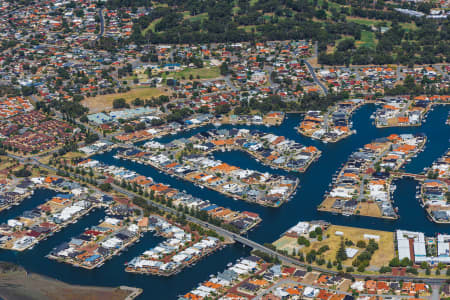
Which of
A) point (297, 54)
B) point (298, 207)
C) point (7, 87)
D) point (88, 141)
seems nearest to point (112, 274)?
point (298, 207)

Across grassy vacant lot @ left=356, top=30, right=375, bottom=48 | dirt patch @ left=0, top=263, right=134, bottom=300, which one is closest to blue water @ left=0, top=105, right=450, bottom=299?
dirt patch @ left=0, top=263, right=134, bottom=300

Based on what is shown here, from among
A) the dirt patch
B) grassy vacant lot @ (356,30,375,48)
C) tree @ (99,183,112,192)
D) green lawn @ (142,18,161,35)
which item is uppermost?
green lawn @ (142,18,161,35)

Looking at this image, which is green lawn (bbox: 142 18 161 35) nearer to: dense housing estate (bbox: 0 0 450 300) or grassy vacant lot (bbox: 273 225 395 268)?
dense housing estate (bbox: 0 0 450 300)

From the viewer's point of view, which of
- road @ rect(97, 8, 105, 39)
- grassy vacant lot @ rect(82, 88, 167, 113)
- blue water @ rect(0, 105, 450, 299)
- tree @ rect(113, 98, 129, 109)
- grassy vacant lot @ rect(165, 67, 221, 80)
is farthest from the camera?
road @ rect(97, 8, 105, 39)

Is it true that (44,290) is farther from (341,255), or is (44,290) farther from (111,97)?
(111,97)

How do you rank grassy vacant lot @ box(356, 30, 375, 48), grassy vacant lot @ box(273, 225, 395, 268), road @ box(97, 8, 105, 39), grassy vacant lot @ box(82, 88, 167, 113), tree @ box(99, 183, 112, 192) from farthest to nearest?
road @ box(97, 8, 105, 39)
grassy vacant lot @ box(356, 30, 375, 48)
grassy vacant lot @ box(82, 88, 167, 113)
tree @ box(99, 183, 112, 192)
grassy vacant lot @ box(273, 225, 395, 268)

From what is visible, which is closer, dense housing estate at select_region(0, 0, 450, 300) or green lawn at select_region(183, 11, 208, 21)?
dense housing estate at select_region(0, 0, 450, 300)

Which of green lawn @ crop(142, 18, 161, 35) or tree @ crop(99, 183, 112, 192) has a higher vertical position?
green lawn @ crop(142, 18, 161, 35)
